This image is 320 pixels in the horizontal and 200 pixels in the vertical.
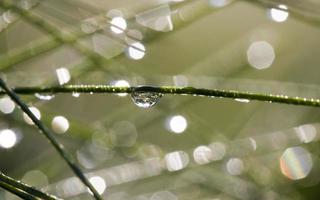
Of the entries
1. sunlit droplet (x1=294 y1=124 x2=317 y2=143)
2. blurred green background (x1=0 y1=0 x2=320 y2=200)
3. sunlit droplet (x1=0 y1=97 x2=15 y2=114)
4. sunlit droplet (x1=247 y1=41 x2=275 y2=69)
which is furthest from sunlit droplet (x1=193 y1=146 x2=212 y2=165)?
sunlit droplet (x1=247 y1=41 x2=275 y2=69)

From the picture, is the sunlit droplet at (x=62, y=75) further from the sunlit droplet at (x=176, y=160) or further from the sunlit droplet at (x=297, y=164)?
the sunlit droplet at (x=297, y=164)

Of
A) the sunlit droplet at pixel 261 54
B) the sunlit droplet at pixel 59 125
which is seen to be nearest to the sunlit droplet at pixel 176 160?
the sunlit droplet at pixel 59 125

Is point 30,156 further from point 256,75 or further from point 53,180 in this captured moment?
point 256,75

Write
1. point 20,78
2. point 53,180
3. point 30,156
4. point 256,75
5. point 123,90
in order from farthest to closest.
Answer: point 256,75
point 30,156
point 53,180
point 20,78
point 123,90

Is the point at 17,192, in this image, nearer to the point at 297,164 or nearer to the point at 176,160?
the point at 176,160

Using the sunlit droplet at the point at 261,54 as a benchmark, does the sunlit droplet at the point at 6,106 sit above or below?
below

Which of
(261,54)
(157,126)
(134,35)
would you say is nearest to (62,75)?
(134,35)

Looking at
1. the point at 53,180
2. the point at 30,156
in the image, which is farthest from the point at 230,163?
the point at 30,156
